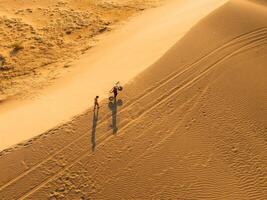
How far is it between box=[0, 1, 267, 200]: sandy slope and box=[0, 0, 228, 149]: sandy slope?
25.5 inches

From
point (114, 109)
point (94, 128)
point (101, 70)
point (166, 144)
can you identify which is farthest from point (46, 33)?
point (166, 144)

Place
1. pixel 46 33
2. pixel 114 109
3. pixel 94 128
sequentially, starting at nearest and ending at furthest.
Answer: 1. pixel 94 128
2. pixel 114 109
3. pixel 46 33

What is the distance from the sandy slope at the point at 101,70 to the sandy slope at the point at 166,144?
25.5 inches

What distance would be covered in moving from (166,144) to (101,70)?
5.03m

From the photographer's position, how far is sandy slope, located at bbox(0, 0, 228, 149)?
12.9 metres

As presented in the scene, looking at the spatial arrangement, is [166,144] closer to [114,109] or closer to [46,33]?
[114,109]

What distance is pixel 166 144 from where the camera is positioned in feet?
40.4

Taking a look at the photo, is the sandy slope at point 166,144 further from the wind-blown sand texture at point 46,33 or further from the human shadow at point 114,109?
the wind-blown sand texture at point 46,33

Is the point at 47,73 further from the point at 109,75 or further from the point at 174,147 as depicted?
the point at 174,147

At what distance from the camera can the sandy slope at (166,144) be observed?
1127 centimetres

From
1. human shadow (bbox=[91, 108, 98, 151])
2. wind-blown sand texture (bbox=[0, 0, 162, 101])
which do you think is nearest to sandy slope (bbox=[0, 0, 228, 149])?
human shadow (bbox=[91, 108, 98, 151])

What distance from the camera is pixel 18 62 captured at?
1684 centimetres

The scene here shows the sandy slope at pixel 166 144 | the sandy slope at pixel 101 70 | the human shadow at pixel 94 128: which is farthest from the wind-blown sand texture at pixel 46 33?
the sandy slope at pixel 166 144

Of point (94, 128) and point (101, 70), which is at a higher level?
point (101, 70)
